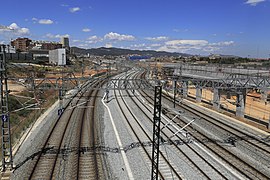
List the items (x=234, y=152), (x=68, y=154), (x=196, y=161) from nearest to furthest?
(x=196, y=161), (x=68, y=154), (x=234, y=152)

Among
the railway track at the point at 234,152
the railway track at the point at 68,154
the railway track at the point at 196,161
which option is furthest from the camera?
the railway track at the point at 234,152

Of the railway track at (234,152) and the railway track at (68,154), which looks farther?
the railway track at (234,152)

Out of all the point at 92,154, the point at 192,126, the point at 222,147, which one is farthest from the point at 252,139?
the point at 92,154

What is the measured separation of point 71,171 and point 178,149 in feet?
23.9

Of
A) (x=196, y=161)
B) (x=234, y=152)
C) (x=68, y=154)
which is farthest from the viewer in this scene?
(x=234, y=152)

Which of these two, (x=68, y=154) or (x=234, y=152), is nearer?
(x=68, y=154)

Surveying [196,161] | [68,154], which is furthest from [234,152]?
[68,154]

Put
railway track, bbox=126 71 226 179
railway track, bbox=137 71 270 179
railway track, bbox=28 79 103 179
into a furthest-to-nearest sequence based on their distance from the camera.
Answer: railway track, bbox=137 71 270 179
railway track, bbox=126 71 226 179
railway track, bbox=28 79 103 179

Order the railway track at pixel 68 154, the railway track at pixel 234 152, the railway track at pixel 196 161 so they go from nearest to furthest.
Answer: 1. the railway track at pixel 68 154
2. the railway track at pixel 196 161
3. the railway track at pixel 234 152

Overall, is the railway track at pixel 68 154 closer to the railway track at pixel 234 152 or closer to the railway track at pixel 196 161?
the railway track at pixel 196 161

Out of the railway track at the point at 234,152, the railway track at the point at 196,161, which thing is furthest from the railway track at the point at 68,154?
the railway track at the point at 234,152

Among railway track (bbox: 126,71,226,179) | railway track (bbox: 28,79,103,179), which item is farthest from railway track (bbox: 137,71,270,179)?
railway track (bbox: 28,79,103,179)

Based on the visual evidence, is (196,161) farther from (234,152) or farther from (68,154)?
(68,154)

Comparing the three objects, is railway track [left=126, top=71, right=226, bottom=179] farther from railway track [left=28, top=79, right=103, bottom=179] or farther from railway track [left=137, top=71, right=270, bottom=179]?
railway track [left=28, top=79, right=103, bottom=179]
